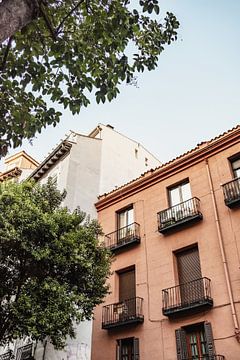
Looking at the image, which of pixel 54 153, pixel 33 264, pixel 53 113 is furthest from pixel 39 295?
pixel 54 153

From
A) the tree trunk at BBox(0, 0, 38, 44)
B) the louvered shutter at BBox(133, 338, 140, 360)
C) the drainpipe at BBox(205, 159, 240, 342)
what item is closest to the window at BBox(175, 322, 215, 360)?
the drainpipe at BBox(205, 159, 240, 342)

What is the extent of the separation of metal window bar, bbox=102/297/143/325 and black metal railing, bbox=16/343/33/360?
142 inches

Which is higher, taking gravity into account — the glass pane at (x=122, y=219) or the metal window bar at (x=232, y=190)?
the glass pane at (x=122, y=219)

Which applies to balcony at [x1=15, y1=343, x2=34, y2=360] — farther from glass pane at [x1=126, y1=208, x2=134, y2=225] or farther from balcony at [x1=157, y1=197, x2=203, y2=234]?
balcony at [x1=157, y1=197, x2=203, y2=234]

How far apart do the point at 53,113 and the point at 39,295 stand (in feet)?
23.4

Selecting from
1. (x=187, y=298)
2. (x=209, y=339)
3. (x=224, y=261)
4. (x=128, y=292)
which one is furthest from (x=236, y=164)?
(x=128, y=292)

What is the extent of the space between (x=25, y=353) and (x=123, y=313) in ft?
16.6

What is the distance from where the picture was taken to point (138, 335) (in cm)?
1393

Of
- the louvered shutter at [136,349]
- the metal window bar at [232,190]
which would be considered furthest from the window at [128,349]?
the metal window bar at [232,190]

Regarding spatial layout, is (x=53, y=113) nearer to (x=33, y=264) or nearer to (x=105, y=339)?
(x=33, y=264)

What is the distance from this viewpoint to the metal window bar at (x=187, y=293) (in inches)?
498

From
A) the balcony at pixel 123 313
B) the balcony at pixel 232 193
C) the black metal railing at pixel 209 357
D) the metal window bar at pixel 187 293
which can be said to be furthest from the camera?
the balcony at pixel 123 313

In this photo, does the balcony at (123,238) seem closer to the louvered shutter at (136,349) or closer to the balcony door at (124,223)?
the balcony door at (124,223)

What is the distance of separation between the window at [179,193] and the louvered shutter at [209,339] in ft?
18.3
